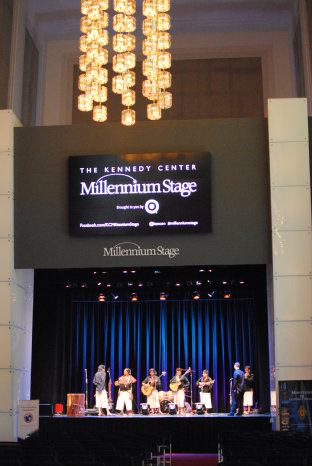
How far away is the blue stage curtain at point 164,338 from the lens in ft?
73.0

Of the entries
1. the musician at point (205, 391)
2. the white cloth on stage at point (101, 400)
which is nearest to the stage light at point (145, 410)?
the white cloth on stage at point (101, 400)

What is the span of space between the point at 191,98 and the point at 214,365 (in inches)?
344

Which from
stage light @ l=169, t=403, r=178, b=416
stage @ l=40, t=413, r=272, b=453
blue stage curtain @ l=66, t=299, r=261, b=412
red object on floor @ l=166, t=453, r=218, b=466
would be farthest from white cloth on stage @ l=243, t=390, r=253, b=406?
red object on floor @ l=166, t=453, r=218, b=466

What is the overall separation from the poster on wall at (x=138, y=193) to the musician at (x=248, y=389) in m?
6.79

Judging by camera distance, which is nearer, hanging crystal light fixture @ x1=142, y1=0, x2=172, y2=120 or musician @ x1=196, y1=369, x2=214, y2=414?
hanging crystal light fixture @ x1=142, y1=0, x2=172, y2=120

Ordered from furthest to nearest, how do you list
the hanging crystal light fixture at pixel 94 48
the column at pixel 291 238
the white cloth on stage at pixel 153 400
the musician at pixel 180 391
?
the white cloth on stage at pixel 153 400 → the musician at pixel 180 391 → the column at pixel 291 238 → the hanging crystal light fixture at pixel 94 48

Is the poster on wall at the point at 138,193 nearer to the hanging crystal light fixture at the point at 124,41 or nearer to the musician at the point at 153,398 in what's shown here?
the hanging crystal light fixture at the point at 124,41

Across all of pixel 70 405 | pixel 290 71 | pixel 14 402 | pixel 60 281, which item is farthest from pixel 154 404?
pixel 290 71

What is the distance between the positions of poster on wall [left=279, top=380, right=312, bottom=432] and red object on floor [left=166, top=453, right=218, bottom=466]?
2.05 metres

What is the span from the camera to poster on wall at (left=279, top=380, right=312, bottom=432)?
1249 cm

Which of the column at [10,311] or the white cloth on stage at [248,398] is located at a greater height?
the column at [10,311]

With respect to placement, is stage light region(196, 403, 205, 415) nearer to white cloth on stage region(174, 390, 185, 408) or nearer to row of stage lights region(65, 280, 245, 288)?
white cloth on stage region(174, 390, 185, 408)

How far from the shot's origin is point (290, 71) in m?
20.0

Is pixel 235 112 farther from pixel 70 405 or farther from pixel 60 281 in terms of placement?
pixel 70 405
